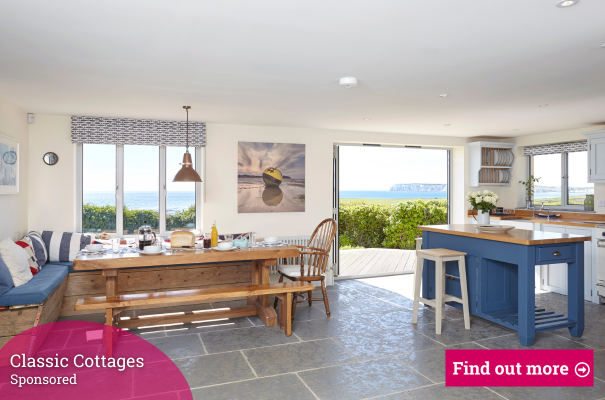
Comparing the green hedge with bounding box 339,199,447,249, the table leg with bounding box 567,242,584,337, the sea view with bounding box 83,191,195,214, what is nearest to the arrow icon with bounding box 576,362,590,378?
the table leg with bounding box 567,242,584,337

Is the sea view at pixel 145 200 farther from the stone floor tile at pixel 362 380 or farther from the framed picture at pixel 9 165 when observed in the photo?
the stone floor tile at pixel 362 380

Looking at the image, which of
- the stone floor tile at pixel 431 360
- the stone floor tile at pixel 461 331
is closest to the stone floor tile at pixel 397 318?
the stone floor tile at pixel 461 331

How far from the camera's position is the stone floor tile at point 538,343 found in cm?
349

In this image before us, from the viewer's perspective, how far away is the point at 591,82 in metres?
→ 3.65

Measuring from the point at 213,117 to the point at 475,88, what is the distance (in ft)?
9.79

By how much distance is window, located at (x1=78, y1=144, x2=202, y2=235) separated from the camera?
530 cm

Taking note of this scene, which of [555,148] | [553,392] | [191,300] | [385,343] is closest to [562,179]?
[555,148]

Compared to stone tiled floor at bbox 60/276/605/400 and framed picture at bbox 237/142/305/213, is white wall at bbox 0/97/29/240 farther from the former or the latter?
framed picture at bbox 237/142/305/213

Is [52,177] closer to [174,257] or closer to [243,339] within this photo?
[174,257]

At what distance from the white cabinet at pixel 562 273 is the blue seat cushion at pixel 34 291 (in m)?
5.62

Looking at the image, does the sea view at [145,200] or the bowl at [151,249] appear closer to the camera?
the bowl at [151,249]

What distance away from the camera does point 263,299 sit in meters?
4.30

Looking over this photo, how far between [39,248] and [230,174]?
7.70 ft

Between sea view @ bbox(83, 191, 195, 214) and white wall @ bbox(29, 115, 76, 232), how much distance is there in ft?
0.87
